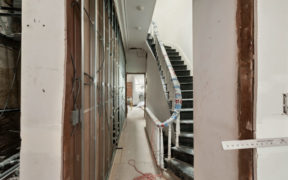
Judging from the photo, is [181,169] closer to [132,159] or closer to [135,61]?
[132,159]

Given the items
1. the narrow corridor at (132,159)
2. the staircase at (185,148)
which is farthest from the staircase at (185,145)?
Answer: the narrow corridor at (132,159)

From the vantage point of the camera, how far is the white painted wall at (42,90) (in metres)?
0.56

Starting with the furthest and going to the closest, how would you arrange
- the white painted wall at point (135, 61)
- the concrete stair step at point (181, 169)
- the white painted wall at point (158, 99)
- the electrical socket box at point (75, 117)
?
the white painted wall at point (135, 61), the white painted wall at point (158, 99), the concrete stair step at point (181, 169), the electrical socket box at point (75, 117)

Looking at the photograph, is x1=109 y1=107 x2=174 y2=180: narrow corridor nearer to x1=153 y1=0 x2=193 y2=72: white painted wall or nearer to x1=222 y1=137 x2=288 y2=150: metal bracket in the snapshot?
x1=222 y1=137 x2=288 y2=150: metal bracket

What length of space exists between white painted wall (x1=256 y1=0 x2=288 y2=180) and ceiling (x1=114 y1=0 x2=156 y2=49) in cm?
226

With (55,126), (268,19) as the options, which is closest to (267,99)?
(268,19)

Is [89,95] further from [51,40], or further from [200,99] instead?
[200,99]

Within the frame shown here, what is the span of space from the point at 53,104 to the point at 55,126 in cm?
11

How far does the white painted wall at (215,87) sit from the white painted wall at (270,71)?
0.30 feet

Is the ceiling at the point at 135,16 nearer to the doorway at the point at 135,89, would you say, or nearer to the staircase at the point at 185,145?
the staircase at the point at 185,145

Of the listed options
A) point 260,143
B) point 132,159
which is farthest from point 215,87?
point 132,159

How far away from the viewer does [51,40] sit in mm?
586

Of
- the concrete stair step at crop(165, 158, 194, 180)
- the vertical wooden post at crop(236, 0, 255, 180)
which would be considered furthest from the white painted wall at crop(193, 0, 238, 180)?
the concrete stair step at crop(165, 158, 194, 180)

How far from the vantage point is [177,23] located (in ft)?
14.9
